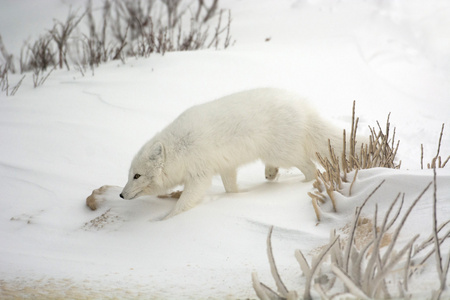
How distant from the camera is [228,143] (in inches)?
145

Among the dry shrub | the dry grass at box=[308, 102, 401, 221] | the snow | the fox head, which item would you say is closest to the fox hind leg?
the snow

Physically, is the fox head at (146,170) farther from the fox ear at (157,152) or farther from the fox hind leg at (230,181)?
the fox hind leg at (230,181)

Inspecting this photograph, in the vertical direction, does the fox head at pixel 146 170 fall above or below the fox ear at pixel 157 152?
below

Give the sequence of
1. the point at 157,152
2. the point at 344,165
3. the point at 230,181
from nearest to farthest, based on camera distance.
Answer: the point at 344,165
the point at 157,152
the point at 230,181

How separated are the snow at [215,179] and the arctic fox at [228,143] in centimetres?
18

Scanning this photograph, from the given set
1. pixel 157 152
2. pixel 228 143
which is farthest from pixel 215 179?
pixel 157 152

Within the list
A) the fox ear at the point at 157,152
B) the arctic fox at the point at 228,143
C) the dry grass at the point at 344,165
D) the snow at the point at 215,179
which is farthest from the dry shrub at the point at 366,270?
the fox ear at the point at 157,152

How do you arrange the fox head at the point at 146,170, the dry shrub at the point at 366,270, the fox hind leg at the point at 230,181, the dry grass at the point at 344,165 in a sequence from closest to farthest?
1. the dry shrub at the point at 366,270
2. the dry grass at the point at 344,165
3. the fox head at the point at 146,170
4. the fox hind leg at the point at 230,181

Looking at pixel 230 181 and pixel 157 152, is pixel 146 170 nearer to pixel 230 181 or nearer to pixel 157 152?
pixel 157 152

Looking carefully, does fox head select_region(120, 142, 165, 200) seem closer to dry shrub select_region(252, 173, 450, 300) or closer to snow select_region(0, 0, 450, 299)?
snow select_region(0, 0, 450, 299)

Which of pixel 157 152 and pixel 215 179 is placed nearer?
pixel 157 152

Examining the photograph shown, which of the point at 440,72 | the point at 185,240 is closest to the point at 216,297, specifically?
the point at 185,240

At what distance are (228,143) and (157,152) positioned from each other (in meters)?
0.53

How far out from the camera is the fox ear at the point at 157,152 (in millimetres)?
3615
